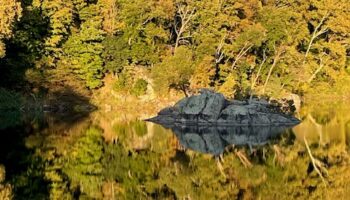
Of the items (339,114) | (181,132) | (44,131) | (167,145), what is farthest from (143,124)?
(339,114)

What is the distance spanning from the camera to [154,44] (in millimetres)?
41000

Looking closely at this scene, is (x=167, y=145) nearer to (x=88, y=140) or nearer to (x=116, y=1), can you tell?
(x=88, y=140)

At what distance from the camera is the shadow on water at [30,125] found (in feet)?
45.7

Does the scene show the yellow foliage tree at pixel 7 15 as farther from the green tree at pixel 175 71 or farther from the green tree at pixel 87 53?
the green tree at pixel 175 71

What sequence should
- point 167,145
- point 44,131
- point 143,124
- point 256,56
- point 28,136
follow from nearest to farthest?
point 167,145, point 28,136, point 44,131, point 143,124, point 256,56

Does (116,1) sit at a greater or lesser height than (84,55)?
greater

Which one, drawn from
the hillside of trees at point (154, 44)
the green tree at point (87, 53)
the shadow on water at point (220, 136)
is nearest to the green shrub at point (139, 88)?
the hillside of trees at point (154, 44)

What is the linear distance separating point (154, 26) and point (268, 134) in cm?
1778

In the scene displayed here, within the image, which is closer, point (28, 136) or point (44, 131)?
point (28, 136)

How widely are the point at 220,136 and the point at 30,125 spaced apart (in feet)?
29.6

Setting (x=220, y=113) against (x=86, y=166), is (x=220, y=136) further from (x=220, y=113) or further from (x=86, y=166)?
(x=86, y=166)

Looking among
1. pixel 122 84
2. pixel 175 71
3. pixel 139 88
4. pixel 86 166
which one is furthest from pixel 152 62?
pixel 86 166

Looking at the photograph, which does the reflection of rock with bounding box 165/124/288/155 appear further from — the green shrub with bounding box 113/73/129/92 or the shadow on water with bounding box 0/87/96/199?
the green shrub with bounding box 113/73/129/92

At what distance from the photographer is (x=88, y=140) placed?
2170 cm
